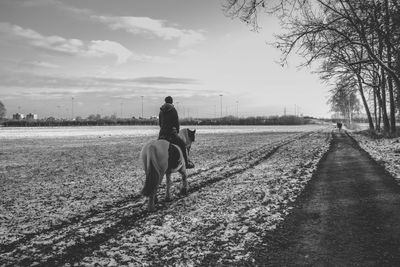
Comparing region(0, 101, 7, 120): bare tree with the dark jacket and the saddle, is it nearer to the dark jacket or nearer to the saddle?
the dark jacket

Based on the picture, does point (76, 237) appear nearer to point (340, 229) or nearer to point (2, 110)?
point (340, 229)

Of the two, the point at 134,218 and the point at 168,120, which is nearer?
the point at 134,218

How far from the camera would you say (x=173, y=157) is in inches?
327

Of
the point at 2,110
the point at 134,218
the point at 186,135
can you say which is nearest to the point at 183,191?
the point at 186,135

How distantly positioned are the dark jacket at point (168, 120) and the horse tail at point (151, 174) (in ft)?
3.18

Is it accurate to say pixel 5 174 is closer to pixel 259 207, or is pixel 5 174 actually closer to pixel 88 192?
pixel 88 192

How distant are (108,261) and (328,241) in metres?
3.27

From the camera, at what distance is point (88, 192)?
9562 millimetres

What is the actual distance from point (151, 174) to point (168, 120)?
155cm

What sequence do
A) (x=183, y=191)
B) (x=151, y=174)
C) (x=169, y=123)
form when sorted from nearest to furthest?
(x=151, y=174), (x=169, y=123), (x=183, y=191)

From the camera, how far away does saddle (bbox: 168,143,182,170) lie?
8227mm

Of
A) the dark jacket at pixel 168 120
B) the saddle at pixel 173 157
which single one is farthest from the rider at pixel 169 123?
the saddle at pixel 173 157

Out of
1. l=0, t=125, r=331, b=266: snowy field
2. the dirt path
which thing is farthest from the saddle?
the dirt path

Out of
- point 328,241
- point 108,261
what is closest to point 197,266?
point 108,261
